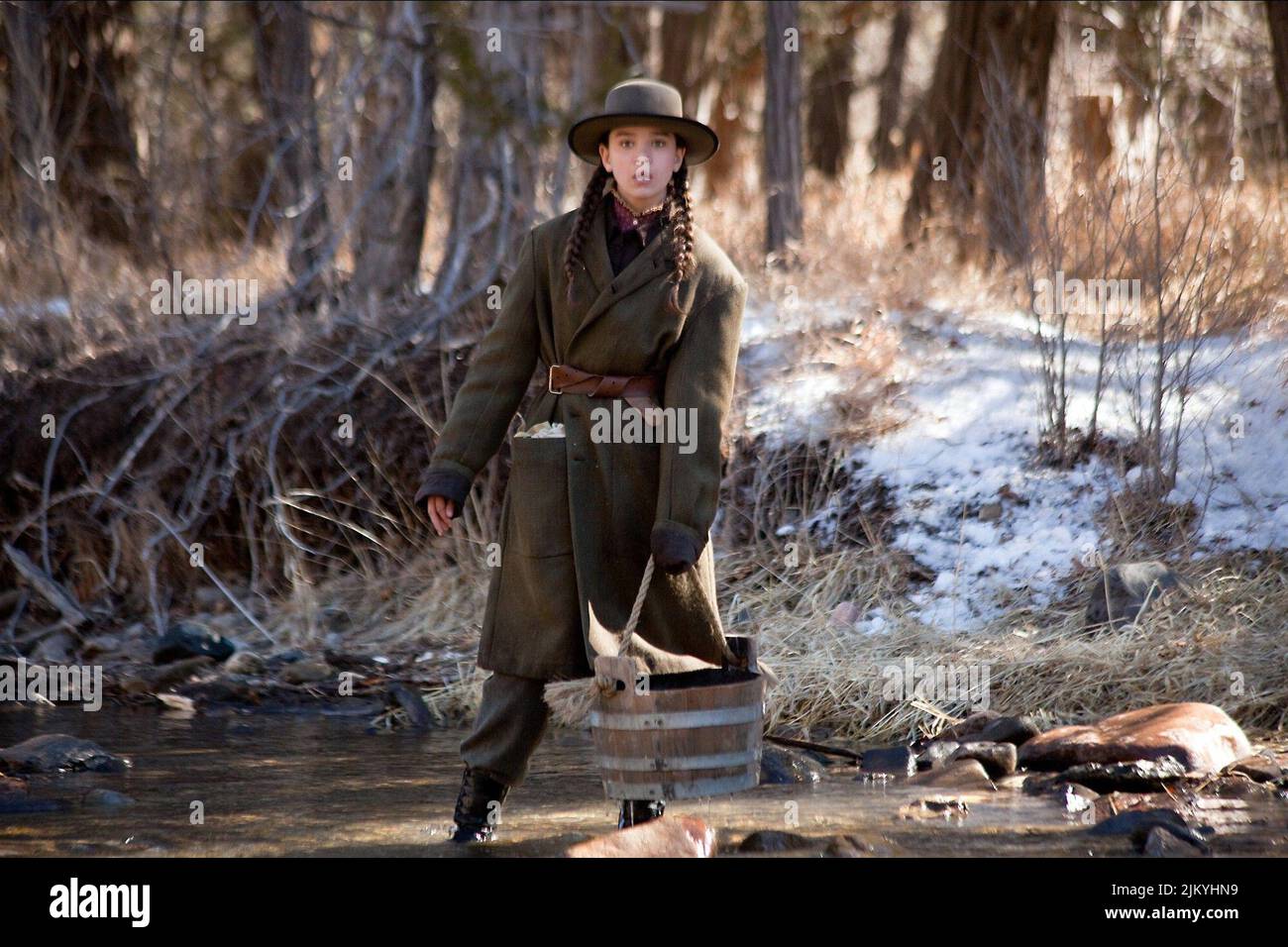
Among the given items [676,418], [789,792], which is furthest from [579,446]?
[789,792]

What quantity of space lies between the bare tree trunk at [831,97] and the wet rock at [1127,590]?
34.7ft

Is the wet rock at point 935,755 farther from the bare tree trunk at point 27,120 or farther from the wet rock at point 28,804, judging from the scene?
the bare tree trunk at point 27,120

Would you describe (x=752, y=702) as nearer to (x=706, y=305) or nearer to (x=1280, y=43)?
(x=706, y=305)

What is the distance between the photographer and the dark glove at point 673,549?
13.3 ft

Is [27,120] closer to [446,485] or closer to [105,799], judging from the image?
[105,799]

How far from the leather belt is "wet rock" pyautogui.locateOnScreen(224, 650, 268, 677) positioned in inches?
143

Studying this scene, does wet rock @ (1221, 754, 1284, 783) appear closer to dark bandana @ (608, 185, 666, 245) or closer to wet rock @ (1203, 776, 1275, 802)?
wet rock @ (1203, 776, 1275, 802)

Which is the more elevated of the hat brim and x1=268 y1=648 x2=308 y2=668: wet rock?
the hat brim

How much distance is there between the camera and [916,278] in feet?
30.2

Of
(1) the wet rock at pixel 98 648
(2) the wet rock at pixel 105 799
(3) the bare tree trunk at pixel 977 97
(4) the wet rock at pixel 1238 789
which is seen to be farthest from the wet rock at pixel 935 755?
(1) the wet rock at pixel 98 648

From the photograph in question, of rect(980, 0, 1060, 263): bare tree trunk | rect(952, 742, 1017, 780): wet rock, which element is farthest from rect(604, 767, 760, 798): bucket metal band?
rect(980, 0, 1060, 263): bare tree trunk

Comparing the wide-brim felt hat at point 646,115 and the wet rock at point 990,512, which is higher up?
the wide-brim felt hat at point 646,115

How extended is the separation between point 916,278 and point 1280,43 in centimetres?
226

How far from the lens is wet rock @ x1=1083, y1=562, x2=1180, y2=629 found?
21.0 ft
